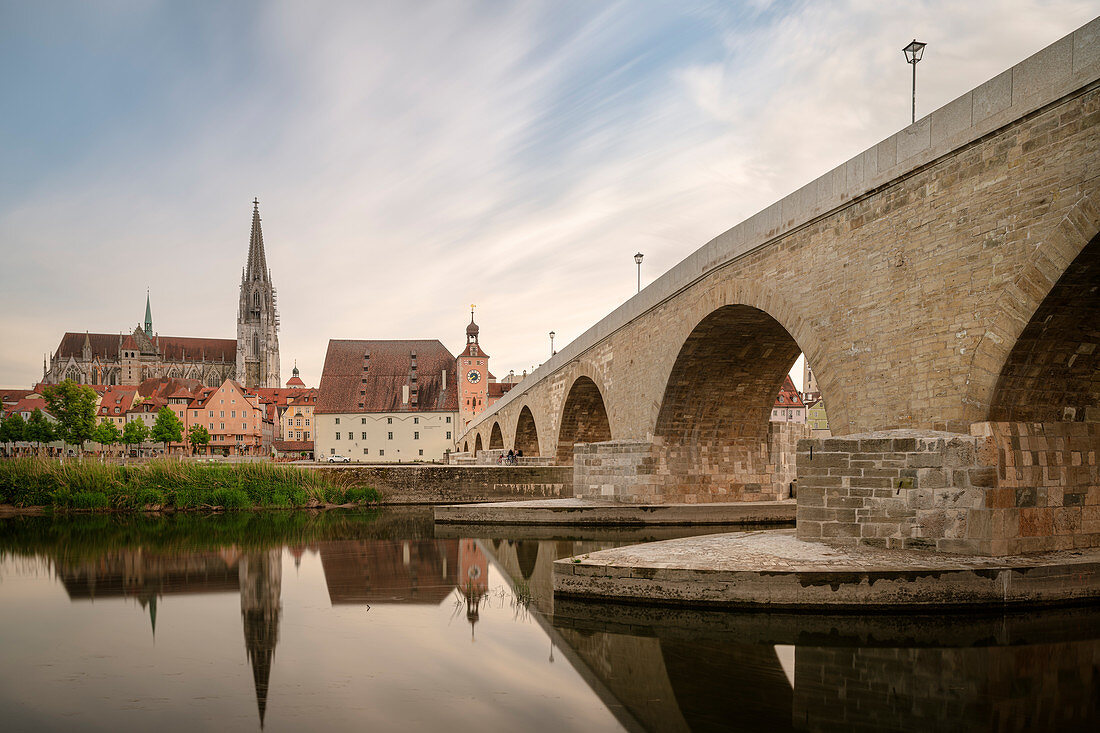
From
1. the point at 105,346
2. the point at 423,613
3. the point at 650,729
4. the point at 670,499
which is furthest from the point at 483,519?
the point at 105,346

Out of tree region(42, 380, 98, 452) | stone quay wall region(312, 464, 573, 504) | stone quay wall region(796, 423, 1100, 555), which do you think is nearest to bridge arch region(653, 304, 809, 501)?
stone quay wall region(312, 464, 573, 504)

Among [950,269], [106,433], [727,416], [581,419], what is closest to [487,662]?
A: [950,269]

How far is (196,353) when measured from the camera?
4422 inches

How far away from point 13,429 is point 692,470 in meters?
49.7

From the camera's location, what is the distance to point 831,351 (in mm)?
10094

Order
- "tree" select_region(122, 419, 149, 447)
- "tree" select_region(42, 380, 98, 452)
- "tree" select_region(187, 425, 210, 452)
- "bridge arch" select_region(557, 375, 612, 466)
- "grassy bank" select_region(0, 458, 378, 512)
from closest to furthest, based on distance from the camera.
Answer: "grassy bank" select_region(0, 458, 378, 512) → "bridge arch" select_region(557, 375, 612, 466) → "tree" select_region(42, 380, 98, 452) → "tree" select_region(122, 419, 149, 447) → "tree" select_region(187, 425, 210, 452)

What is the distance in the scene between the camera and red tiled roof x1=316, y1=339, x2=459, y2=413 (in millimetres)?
61750

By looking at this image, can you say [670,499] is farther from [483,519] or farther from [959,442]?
[959,442]

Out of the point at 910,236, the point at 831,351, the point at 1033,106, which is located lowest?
the point at 831,351

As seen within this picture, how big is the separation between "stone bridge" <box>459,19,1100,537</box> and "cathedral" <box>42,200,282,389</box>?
10139cm

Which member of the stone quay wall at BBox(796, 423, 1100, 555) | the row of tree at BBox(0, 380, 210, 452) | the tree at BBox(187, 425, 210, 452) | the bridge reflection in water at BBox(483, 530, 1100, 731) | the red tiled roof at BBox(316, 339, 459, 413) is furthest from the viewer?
the tree at BBox(187, 425, 210, 452)

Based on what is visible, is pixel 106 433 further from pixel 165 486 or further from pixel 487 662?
pixel 487 662

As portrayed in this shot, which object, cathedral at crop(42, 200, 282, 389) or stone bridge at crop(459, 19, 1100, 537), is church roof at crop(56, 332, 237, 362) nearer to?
cathedral at crop(42, 200, 282, 389)

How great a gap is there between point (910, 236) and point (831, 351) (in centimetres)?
184
